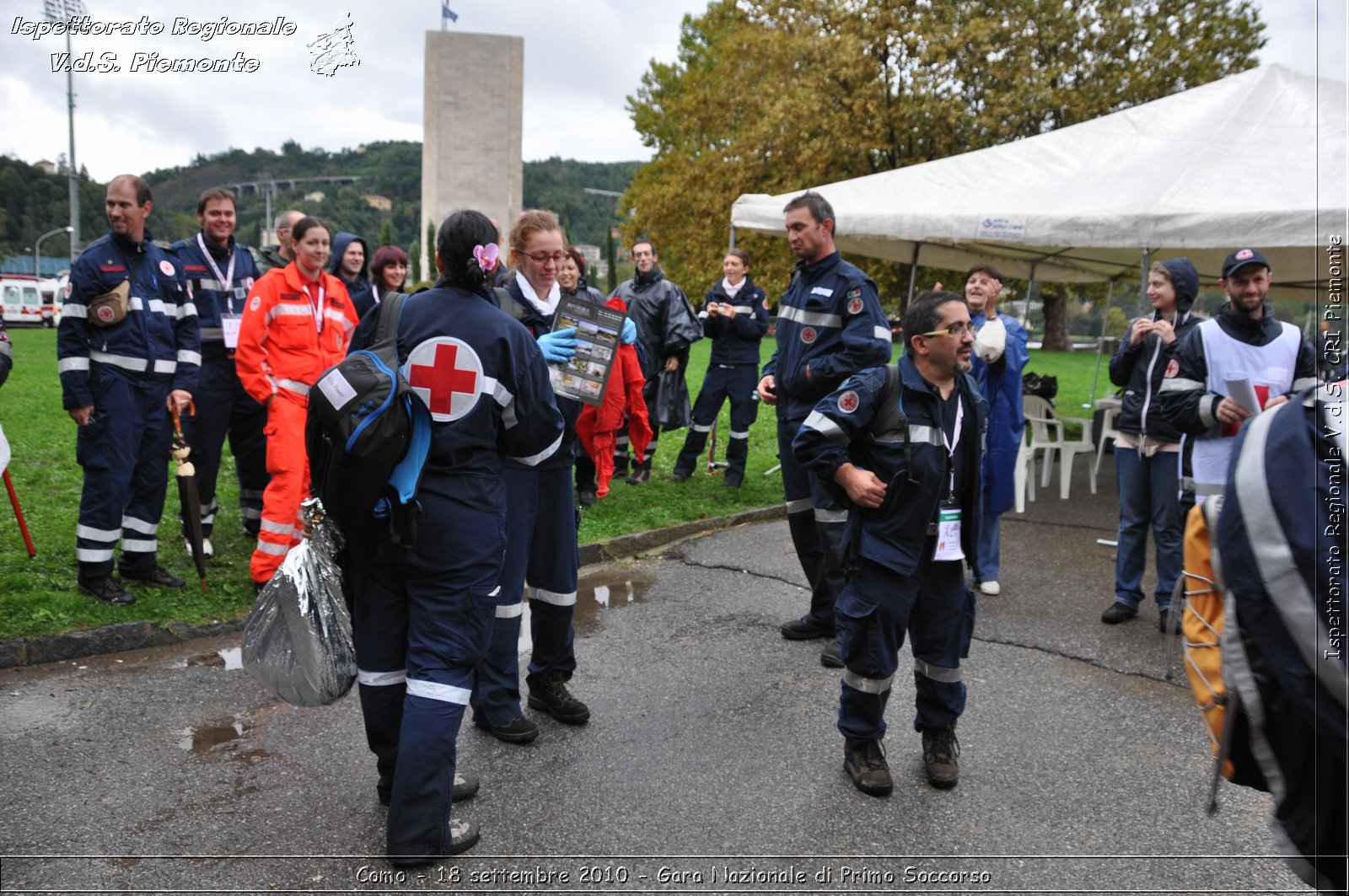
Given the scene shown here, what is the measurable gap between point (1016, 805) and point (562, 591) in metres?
2.01

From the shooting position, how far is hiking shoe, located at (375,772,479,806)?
137 inches

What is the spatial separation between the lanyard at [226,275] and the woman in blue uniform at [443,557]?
3.65m

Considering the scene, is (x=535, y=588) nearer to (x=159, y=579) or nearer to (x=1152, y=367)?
(x=159, y=579)

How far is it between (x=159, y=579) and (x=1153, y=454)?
603 cm

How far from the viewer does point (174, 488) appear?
8023 mm

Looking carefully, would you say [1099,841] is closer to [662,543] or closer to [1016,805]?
[1016,805]


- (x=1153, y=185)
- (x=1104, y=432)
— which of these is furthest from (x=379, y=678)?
(x=1104, y=432)

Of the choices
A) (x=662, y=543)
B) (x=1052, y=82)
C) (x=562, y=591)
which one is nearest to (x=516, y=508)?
(x=562, y=591)

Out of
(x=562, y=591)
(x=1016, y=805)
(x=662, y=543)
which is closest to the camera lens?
(x=1016, y=805)

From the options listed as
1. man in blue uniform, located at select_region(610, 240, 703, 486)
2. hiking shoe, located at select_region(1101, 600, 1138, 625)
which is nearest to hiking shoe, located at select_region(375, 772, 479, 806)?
hiking shoe, located at select_region(1101, 600, 1138, 625)

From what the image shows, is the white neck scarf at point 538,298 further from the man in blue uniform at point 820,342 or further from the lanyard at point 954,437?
the lanyard at point 954,437

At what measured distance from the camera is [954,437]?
3756 mm

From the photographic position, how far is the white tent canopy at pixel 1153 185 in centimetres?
772

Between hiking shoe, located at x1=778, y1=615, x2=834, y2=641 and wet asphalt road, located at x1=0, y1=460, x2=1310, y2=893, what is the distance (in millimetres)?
105
